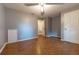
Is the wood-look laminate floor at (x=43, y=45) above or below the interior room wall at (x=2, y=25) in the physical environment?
below

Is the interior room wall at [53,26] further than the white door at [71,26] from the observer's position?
Yes

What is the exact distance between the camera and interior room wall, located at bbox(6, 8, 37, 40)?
8.34ft

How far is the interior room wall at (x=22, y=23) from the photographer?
8.34ft

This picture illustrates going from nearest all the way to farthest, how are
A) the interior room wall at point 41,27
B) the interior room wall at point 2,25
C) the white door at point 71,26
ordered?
the white door at point 71,26 < the interior room wall at point 2,25 < the interior room wall at point 41,27

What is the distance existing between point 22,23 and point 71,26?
4.06 ft

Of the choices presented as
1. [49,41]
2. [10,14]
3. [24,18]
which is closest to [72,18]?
[49,41]

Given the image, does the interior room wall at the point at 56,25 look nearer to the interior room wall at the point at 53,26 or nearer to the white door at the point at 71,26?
the interior room wall at the point at 53,26

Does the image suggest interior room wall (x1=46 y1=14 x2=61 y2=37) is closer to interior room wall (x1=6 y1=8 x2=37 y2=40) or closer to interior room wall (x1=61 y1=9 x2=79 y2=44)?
interior room wall (x1=61 y1=9 x2=79 y2=44)

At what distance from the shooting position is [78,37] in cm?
241

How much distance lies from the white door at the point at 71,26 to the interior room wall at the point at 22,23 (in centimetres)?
79

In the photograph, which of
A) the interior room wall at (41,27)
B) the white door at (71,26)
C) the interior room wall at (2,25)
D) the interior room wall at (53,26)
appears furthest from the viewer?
the interior room wall at (53,26)

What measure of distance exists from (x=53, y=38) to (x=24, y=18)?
93cm

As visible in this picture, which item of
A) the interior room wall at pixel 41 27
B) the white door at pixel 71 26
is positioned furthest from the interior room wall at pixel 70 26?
the interior room wall at pixel 41 27
